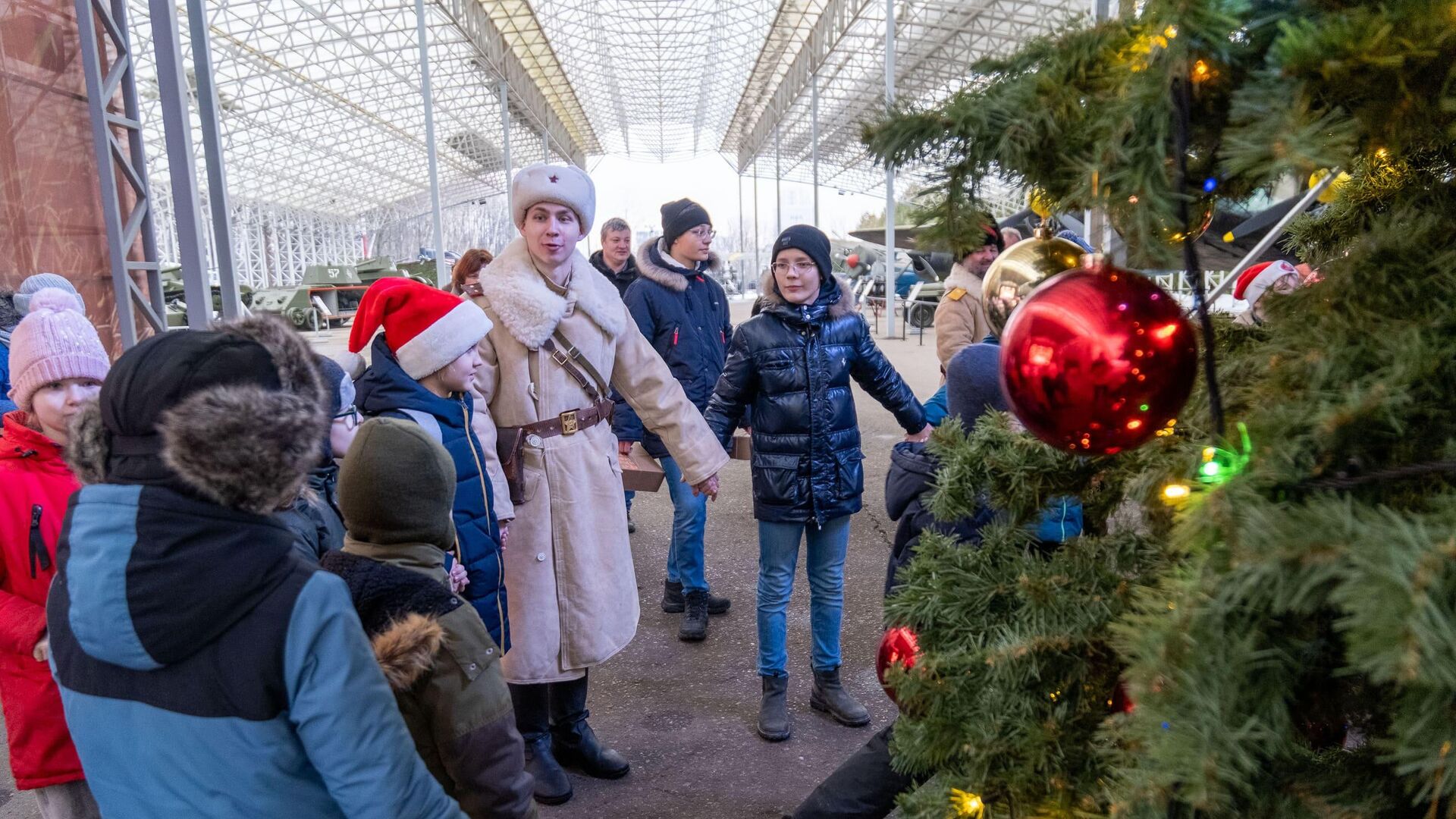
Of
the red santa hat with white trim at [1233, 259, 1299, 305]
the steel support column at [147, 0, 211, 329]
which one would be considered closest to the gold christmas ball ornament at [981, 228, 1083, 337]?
the red santa hat with white trim at [1233, 259, 1299, 305]

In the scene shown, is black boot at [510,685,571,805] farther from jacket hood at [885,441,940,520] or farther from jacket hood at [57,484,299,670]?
jacket hood at [57,484,299,670]

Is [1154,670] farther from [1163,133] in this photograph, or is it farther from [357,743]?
[357,743]

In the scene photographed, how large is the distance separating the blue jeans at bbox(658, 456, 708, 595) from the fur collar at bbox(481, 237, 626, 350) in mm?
1356

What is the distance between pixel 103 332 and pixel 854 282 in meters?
20.6

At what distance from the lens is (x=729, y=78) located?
36.9 metres

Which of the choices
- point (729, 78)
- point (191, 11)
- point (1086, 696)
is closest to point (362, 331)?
point (1086, 696)

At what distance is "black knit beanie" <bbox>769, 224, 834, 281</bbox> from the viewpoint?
3090 millimetres

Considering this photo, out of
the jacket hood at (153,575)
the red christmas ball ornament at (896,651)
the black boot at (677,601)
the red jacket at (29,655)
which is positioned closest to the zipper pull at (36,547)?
the red jacket at (29,655)

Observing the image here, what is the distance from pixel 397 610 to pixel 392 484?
10.8 inches

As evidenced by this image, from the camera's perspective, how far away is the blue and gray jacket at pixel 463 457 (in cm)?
231

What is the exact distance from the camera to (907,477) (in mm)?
2391

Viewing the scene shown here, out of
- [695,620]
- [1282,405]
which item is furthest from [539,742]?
[1282,405]

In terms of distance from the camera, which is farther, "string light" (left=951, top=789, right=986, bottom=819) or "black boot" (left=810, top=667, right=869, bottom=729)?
"black boot" (left=810, top=667, right=869, bottom=729)

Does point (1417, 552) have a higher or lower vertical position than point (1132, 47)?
lower
